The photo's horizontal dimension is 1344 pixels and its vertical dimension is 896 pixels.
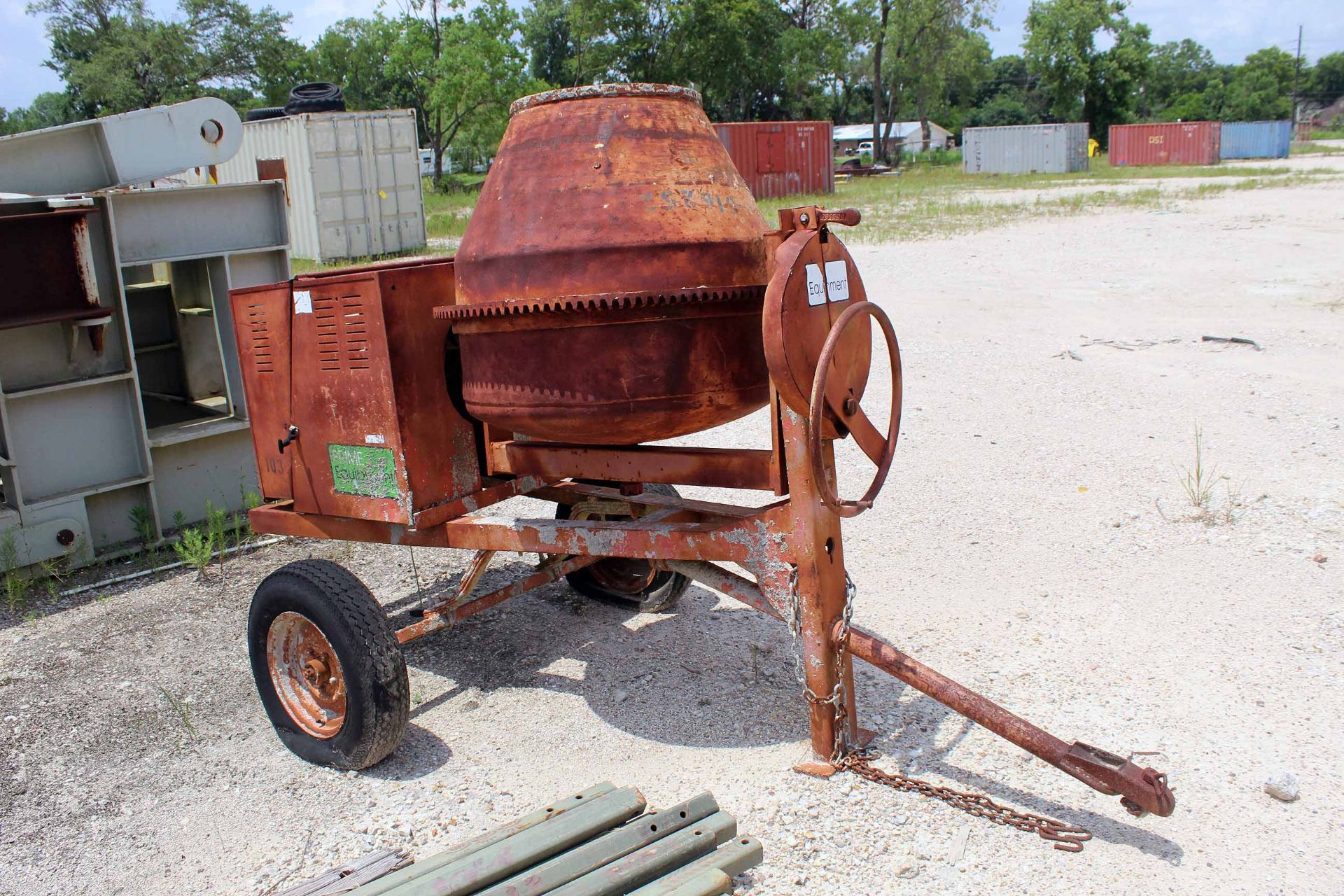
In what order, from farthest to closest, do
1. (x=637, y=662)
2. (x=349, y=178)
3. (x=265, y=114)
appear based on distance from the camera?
(x=265, y=114) → (x=349, y=178) → (x=637, y=662)

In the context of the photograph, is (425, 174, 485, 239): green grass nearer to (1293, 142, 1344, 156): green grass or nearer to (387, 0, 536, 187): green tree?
(387, 0, 536, 187): green tree

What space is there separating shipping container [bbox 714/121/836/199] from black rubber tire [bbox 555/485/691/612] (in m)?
25.3

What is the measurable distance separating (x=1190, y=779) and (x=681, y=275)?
2.17m

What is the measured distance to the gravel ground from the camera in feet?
10.0

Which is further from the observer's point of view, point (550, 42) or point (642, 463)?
point (550, 42)

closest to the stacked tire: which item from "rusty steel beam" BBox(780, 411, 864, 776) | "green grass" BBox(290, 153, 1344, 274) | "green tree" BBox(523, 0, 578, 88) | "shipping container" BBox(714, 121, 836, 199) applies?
"green grass" BBox(290, 153, 1344, 274)

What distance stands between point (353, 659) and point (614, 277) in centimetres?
149

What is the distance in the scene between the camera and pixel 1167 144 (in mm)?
44875

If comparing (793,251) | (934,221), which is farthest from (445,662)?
(934,221)

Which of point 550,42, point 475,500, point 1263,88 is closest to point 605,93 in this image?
point 475,500

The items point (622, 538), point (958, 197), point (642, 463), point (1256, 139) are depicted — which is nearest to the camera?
point (622, 538)

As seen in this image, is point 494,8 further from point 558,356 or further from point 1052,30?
point 558,356

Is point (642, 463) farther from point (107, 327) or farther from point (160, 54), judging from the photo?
point (160, 54)

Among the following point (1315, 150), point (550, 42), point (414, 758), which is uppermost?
point (550, 42)
